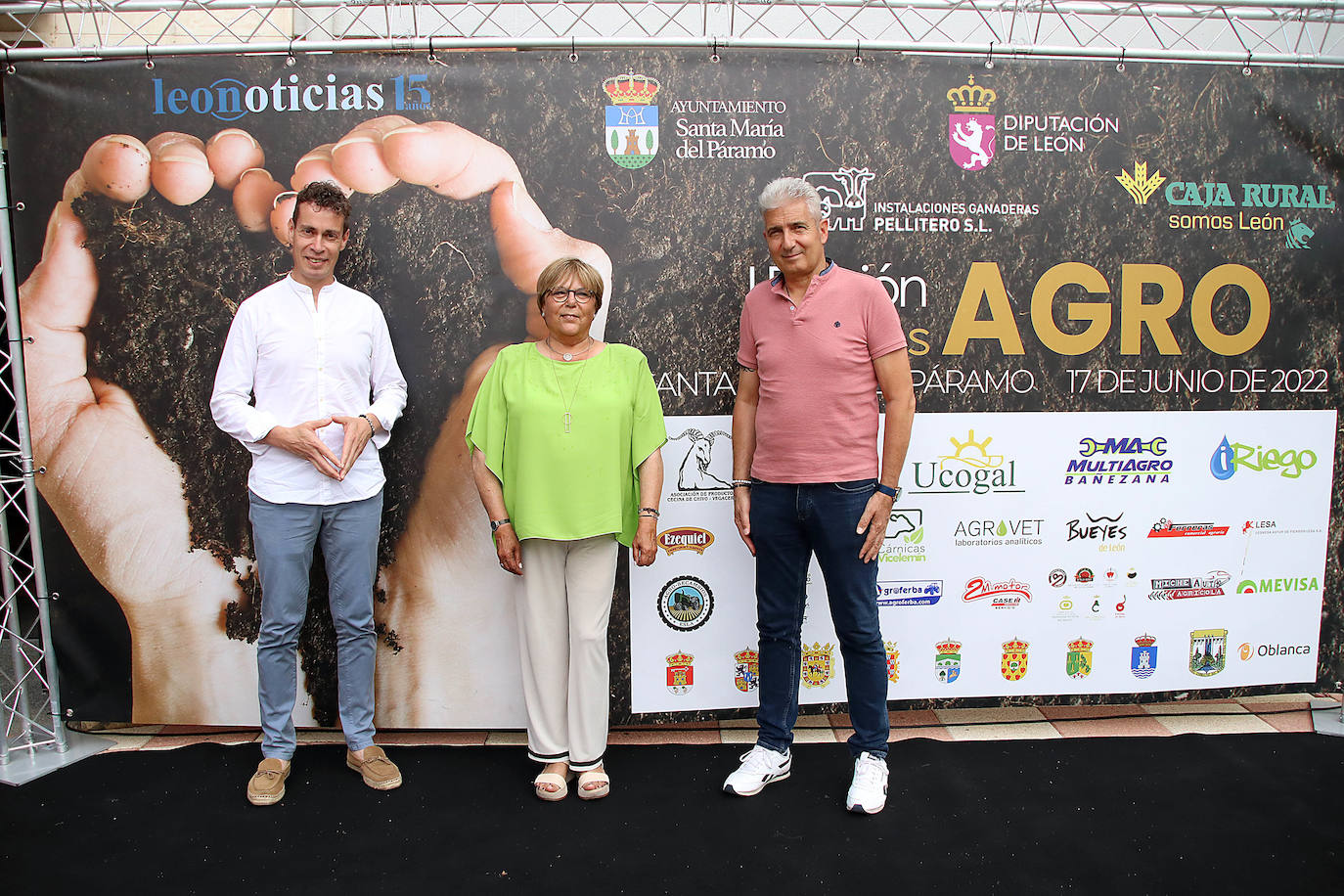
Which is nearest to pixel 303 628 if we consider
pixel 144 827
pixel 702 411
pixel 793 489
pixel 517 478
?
pixel 144 827

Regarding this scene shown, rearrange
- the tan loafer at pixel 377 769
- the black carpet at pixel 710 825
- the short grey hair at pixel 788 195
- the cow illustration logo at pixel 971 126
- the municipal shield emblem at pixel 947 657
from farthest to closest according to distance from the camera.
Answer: the municipal shield emblem at pixel 947 657, the cow illustration logo at pixel 971 126, the tan loafer at pixel 377 769, the short grey hair at pixel 788 195, the black carpet at pixel 710 825

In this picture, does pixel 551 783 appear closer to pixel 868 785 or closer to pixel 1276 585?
pixel 868 785

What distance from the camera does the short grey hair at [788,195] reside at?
2359mm

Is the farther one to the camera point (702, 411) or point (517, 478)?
point (702, 411)

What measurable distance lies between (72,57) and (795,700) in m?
3.22

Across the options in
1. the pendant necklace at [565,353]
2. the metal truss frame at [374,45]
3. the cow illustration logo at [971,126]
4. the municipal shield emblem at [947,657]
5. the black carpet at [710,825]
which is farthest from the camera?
the municipal shield emblem at [947,657]

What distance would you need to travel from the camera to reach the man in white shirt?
2.48m

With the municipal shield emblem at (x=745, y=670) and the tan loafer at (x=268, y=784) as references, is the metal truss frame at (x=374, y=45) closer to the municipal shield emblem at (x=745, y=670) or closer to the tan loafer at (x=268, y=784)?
the tan loafer at (x=268, y=784)

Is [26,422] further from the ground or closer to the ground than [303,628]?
further from the ground

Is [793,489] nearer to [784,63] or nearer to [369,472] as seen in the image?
[369,472]

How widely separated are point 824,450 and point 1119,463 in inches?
51.5

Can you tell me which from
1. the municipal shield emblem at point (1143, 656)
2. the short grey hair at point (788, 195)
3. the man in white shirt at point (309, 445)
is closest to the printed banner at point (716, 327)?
the municipal shield emblem at point (1143, 656)

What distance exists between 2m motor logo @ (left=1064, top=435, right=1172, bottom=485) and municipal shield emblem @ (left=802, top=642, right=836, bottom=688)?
1.05 m

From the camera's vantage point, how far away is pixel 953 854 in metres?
2.21
